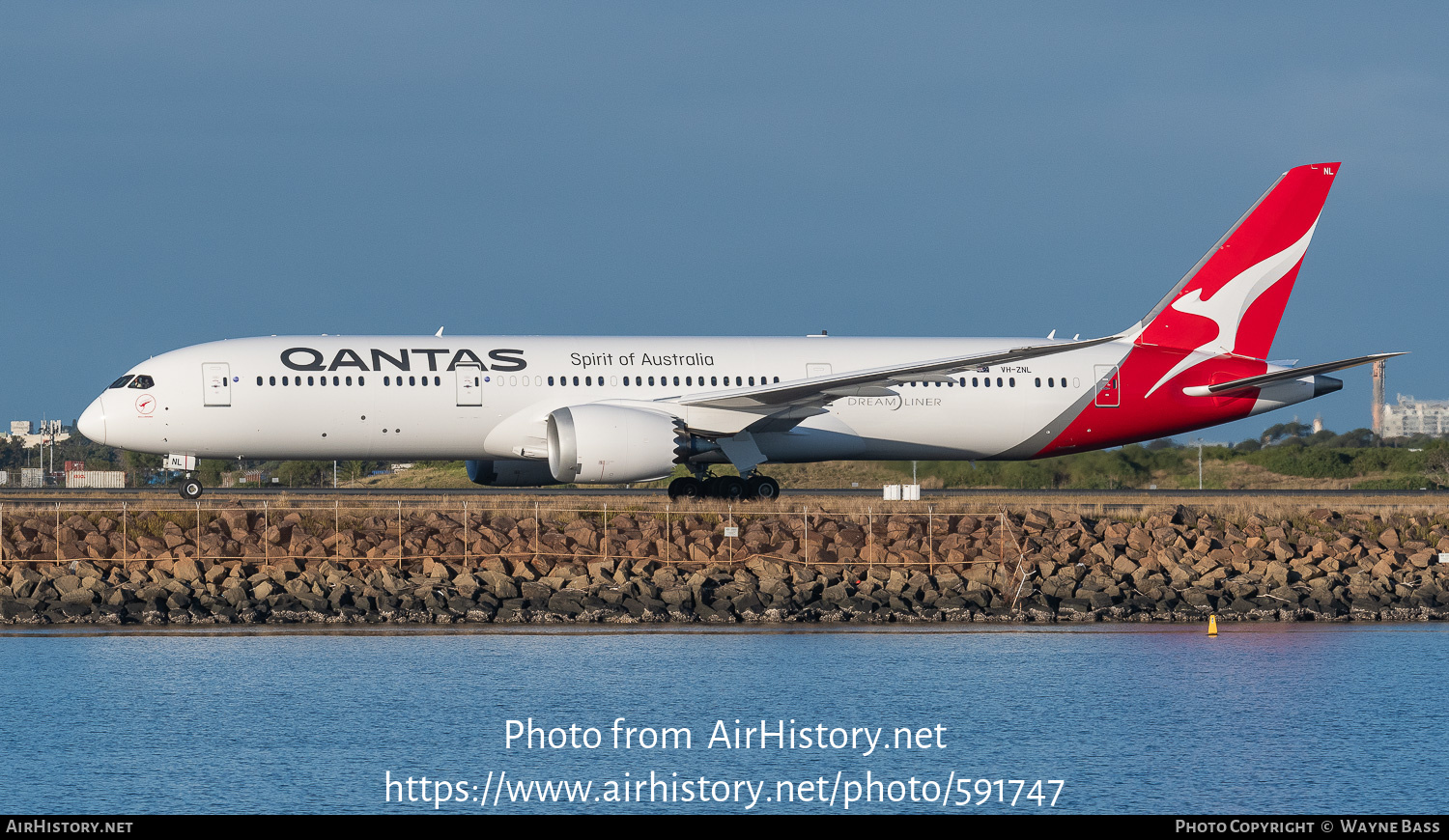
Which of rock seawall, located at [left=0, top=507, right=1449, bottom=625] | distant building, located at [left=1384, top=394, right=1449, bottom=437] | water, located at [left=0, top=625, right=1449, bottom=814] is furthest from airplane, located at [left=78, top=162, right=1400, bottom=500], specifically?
distant building, located at [left=1384, top=394, right=1449, bottom=437]

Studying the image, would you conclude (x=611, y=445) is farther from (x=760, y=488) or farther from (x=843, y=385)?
(x=843, y=385)

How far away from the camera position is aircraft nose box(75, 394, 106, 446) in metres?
33.6

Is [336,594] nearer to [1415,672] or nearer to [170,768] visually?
[170,768]

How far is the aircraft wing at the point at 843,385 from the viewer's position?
104 ft

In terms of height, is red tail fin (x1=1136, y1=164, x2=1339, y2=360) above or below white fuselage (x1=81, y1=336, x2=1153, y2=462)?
above

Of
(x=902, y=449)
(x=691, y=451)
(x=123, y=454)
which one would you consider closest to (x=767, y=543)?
(x=691, y=451)

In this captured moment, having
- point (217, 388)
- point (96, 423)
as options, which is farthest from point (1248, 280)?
point (96, 423)

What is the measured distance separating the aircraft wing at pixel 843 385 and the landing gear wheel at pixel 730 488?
1508 mm

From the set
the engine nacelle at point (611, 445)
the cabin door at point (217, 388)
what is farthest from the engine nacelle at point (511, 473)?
the cabin door at point (217, 388)

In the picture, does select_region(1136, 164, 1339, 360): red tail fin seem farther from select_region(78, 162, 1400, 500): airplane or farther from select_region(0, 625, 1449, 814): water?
select_region(0, 625, 1449, 814): water

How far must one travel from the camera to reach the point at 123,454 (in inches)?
3095

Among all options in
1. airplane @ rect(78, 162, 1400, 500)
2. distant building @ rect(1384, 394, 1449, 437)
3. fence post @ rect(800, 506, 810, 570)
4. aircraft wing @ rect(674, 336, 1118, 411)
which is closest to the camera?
fence post @ rect(800, 506, 810, 570)

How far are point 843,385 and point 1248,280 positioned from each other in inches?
445

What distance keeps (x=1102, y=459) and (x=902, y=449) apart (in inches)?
566
